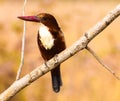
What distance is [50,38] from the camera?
5.98 feet

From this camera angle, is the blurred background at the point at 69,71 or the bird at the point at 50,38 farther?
the blurred background at the point at 69,71

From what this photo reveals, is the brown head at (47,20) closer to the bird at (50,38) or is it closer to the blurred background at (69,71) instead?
the bird at (50,38)

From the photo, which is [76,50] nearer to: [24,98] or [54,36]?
[54,36]

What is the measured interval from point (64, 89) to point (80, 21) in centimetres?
40

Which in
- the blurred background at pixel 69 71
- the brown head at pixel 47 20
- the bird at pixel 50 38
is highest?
the brown head at pixel 47 20

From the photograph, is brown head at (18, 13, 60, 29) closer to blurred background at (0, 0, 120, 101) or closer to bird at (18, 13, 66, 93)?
bird at (18, 13, 66, 93)

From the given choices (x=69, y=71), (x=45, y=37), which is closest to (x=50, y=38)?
(x=45, y=37)

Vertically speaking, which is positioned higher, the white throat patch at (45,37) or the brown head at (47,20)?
the brown head at (47,20)

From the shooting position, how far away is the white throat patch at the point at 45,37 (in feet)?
5.91

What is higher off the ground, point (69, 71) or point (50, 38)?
point (50, 38)

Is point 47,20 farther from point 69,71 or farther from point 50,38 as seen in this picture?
point 69,71

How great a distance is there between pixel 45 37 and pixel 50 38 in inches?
0.6

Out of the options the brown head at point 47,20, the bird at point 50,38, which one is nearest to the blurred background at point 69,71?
the bird at point 50,38

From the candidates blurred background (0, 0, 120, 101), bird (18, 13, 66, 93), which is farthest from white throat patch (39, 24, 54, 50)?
blurred background (0, 0, 120, 101)
